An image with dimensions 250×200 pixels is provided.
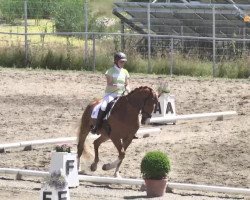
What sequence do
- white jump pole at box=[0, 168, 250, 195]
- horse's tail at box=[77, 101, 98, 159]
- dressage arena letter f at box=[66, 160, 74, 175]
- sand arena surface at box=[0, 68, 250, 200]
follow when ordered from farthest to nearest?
horse's tail at box=[77, 101, 98, 159]
sand arena surface at box=[0, 68, 250, 200]
dressage arena letter f at box=[66, 160, 74, 175]
white jump pole at box=[0, 168, 250, 195]

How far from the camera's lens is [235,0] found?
35.8 m

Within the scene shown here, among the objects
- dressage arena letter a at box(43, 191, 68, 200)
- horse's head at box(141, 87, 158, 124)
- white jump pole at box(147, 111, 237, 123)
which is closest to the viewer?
dressage arena letter a at box(43, 191, 68, 200)

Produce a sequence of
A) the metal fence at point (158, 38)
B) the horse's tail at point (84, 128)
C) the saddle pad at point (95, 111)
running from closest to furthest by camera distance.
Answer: the saddle pad at point (95, 111) → the horse's tail at point (84, 128) → the metal fence at point (158, 38)

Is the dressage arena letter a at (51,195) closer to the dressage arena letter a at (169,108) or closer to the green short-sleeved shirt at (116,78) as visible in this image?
the green short-sleeved shirt at (116,78)

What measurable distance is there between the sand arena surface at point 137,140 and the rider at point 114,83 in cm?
95

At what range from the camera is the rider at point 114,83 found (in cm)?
1573

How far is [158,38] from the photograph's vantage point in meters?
32.0

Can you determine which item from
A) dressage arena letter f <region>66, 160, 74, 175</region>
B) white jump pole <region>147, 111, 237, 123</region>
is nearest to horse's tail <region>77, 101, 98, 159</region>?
dressage arena letter f <region>66, 160, 74, 175</region>

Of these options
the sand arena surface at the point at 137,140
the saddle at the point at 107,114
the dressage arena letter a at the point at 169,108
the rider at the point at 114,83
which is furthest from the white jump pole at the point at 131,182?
the dressage arena letter a at the point at 169,108

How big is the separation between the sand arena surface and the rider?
0.95 meters

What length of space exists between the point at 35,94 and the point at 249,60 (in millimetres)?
6830

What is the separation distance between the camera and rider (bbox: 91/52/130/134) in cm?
1573

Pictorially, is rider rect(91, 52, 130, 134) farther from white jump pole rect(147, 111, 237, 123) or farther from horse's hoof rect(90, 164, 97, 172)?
white jump pole rect(147, 111, 237, 123)

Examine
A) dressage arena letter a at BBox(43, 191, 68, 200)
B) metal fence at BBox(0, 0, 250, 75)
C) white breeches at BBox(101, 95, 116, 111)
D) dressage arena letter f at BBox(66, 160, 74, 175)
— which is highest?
metal fence at BBox(0, 0, 250, 75)
